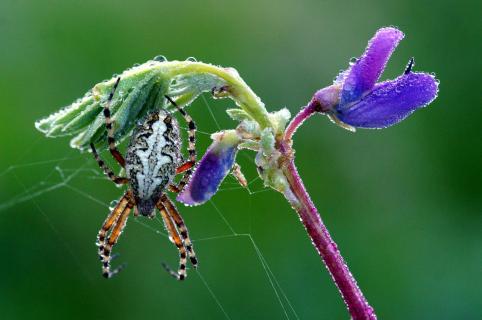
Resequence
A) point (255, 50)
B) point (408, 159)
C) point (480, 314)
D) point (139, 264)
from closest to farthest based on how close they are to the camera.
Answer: point (480, 314) → point (139, 264) → point (408, 159) → point (255, 50)

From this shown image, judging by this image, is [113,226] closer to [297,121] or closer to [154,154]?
[154,154]

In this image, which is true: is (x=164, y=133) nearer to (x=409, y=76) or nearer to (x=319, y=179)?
(x=409, y=76)

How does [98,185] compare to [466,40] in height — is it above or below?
above

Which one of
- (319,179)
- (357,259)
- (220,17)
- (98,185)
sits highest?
(220,17)

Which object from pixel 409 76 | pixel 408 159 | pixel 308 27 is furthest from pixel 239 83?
pixel 308 27

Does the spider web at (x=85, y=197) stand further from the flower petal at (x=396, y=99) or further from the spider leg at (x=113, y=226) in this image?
the flower petal at (x=396, y=99)

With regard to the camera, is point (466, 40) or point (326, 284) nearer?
point (326, 284)

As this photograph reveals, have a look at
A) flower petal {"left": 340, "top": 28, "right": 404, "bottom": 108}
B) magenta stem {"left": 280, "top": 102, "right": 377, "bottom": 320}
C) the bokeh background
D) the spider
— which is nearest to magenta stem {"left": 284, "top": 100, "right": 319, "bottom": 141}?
magenta stem {"left": 280, "top": 102, "right": 377, "bottom": 320}

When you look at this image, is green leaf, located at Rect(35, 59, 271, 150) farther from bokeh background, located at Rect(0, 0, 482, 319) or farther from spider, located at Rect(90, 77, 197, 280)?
bokeh background, located at Rect(0, 0, 482, 319)
